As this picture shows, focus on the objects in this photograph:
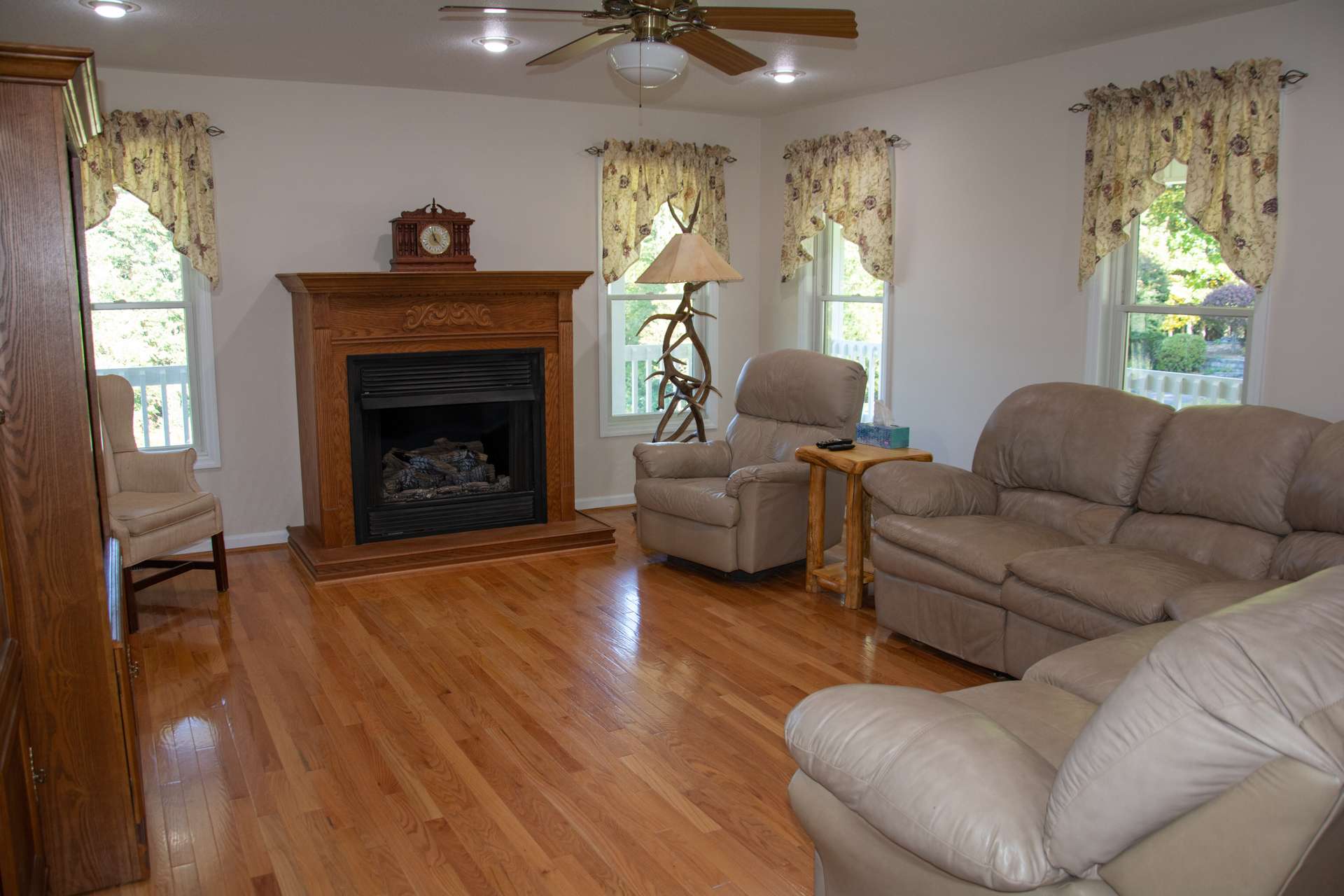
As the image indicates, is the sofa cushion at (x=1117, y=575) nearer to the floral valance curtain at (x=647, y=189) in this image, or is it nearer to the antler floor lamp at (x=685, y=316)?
the antler floor lamp at (x=685, y=316)

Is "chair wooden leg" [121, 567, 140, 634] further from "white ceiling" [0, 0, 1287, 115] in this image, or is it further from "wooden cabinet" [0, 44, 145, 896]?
"white ceiling" [0, 0, 1287, 115]

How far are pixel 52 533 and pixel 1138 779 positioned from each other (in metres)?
2.23

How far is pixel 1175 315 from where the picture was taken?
15.3 ft

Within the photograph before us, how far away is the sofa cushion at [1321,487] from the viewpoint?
3252 millimetres

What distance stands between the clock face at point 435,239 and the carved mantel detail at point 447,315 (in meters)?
0.41

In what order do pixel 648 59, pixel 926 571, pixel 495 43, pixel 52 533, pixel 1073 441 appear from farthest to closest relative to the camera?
pixel 495 43 < pixel 1073 441 < pixel 926 571 < pixel 648 59 < pixel 52 533

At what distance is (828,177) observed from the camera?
6246 mm

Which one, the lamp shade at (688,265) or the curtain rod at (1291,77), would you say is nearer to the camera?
the curtain rod at (1291,77)

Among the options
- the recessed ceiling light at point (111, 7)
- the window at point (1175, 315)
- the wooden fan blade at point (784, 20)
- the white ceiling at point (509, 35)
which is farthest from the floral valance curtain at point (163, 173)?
the window at point (1175, 315)

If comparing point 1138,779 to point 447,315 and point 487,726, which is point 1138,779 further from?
point 447,315

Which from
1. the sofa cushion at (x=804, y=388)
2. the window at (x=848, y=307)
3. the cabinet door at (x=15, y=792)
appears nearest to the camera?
the cabinet door at (x=15, y=792)

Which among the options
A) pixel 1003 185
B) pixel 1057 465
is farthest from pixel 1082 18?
pixel 1057 465

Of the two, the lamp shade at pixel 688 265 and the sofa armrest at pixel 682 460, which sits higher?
the lamp shade at pixel 688 265

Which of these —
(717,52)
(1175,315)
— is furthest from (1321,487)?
(717,52)
